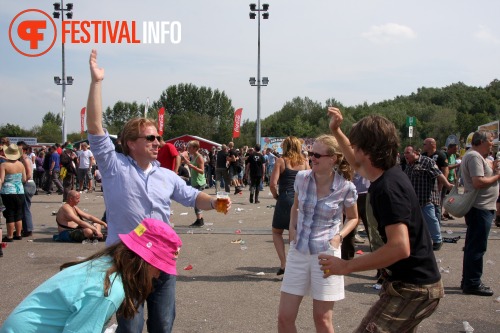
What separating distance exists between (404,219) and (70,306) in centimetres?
157

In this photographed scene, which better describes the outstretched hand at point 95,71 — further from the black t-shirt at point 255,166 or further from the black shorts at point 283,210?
the black t-shirt at point 255,166

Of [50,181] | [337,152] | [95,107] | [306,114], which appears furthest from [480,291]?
[306,114]

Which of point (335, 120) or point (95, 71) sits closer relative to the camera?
point (95, 71)

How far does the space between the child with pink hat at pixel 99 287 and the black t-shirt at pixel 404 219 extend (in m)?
1.03

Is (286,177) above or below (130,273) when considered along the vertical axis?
above

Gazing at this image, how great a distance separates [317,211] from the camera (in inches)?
170

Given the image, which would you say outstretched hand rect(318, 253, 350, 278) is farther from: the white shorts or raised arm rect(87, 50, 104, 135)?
raised arm rect(87, 50, 104, 135)

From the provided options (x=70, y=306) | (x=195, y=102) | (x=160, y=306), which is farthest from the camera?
(x=195, y=102)

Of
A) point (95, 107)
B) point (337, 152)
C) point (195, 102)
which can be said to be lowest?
point (337, 152)

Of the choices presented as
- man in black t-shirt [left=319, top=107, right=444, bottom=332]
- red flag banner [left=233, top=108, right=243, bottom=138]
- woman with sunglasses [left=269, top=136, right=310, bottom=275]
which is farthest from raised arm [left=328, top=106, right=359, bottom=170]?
red flag banner [left=233, top=108, right=243, bottom=138]

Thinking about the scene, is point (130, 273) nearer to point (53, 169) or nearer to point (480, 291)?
point (480, 291)

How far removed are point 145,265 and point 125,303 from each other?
190 millimetres

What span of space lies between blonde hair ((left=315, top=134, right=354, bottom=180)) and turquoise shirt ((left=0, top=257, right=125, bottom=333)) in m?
2.58

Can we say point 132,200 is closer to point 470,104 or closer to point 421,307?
point 421,307
